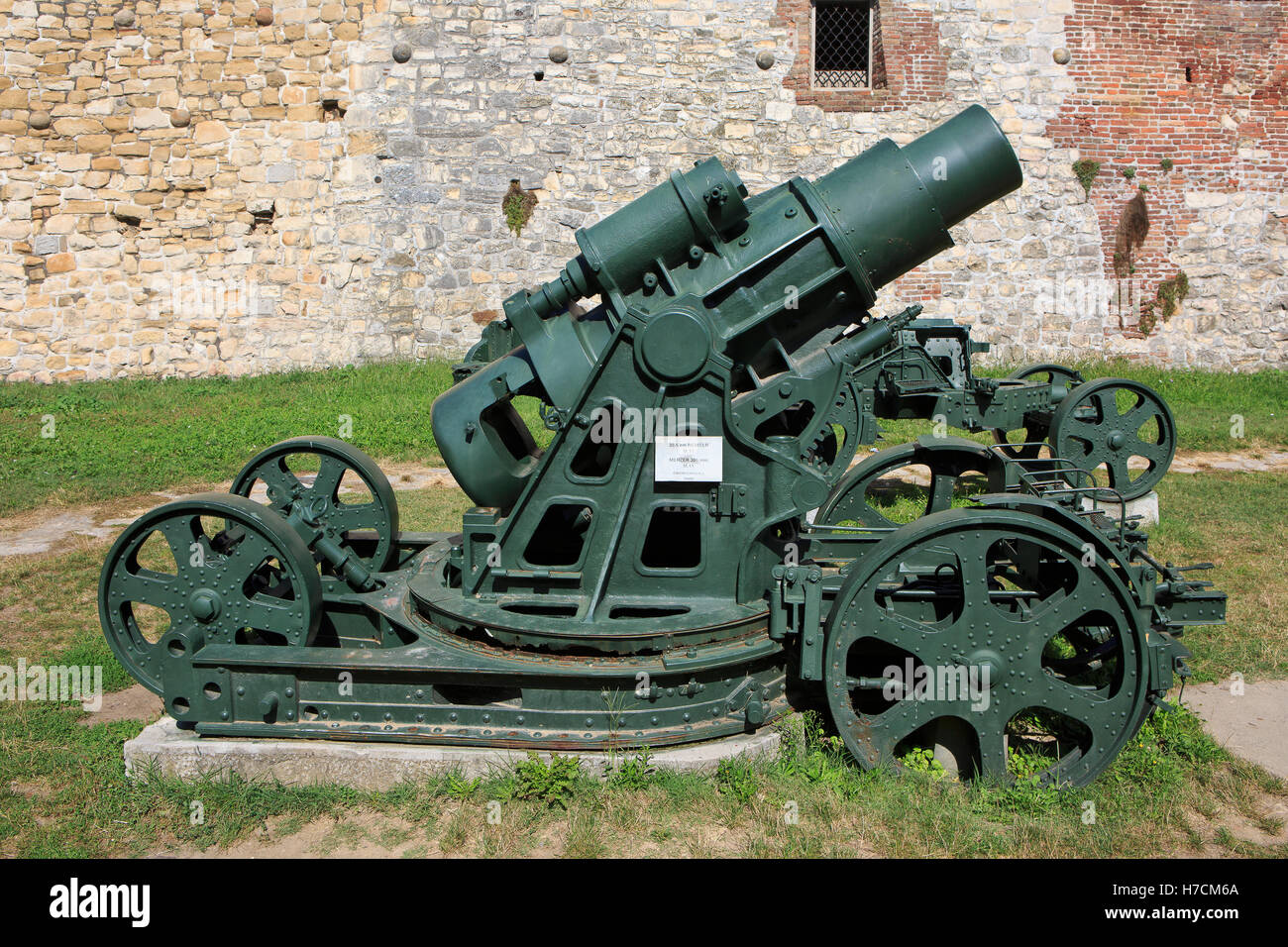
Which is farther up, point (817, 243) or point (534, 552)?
point (817, 243)

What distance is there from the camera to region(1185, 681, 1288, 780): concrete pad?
4551 millimetres

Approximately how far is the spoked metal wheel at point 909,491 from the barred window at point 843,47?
23.6 ft

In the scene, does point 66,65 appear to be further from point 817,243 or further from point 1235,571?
point 1235,571

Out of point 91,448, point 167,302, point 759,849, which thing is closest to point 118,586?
point 759,849

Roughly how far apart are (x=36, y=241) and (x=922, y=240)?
1237cm

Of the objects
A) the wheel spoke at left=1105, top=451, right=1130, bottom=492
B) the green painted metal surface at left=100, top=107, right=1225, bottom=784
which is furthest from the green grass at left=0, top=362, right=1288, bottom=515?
the green painted metal surface at left=100, top=107, right=1225, bottom=784

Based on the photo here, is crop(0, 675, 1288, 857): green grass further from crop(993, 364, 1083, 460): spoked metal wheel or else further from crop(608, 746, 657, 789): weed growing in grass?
crop(993, 364, 1083, 460): spoked metal wheel

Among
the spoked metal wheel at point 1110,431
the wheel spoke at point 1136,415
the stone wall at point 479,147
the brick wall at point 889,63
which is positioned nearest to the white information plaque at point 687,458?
the spoked metal wheel at point 1110,431

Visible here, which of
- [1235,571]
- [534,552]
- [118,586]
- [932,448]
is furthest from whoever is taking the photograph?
[1235,571]

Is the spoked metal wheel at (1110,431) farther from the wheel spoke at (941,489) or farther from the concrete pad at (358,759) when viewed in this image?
the concrete pad at (358,759)

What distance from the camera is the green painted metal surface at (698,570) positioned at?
402cm

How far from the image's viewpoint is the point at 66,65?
12688mm

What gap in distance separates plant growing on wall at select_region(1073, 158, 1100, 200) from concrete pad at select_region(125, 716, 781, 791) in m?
12.2

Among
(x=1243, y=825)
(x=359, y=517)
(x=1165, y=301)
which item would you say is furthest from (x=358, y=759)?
(x=1165, y=301)
